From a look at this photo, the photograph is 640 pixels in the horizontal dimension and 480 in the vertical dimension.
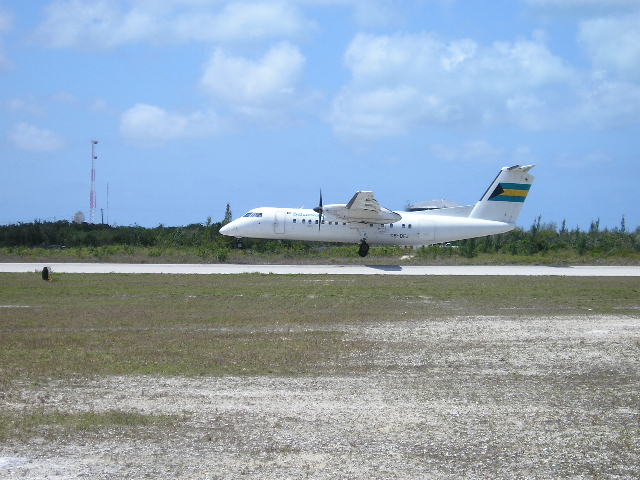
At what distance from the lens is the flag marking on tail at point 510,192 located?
43594 millimetres

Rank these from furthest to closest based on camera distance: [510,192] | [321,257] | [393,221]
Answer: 1. [321,257]
2. [393,221]
3. [510,192]

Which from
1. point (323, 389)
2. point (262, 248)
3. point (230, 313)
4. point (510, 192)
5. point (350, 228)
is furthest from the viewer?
point (262, 248)

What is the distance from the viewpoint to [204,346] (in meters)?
14.9

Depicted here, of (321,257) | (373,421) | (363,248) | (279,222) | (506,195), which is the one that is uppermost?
(506,195)

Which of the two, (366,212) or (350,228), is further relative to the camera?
(350,228)

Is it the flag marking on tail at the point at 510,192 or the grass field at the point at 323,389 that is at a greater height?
the flag marking on tail at the point at 510,192

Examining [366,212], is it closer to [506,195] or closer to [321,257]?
[321,257]

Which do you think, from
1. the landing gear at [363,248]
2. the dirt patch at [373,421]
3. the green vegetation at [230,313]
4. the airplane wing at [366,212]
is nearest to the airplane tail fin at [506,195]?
the airplane wing at [366,212]

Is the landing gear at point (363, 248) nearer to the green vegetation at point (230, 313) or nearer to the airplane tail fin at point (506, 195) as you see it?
the airplane tail fin at point (506, 195)

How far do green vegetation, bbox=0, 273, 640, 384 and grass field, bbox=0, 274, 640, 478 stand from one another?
0.10 m

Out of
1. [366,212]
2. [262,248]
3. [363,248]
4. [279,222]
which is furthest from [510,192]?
[262,248]

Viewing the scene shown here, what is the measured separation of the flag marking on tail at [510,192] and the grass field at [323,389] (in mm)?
21508

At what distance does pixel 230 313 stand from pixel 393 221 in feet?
79.9

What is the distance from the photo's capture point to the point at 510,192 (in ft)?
143
